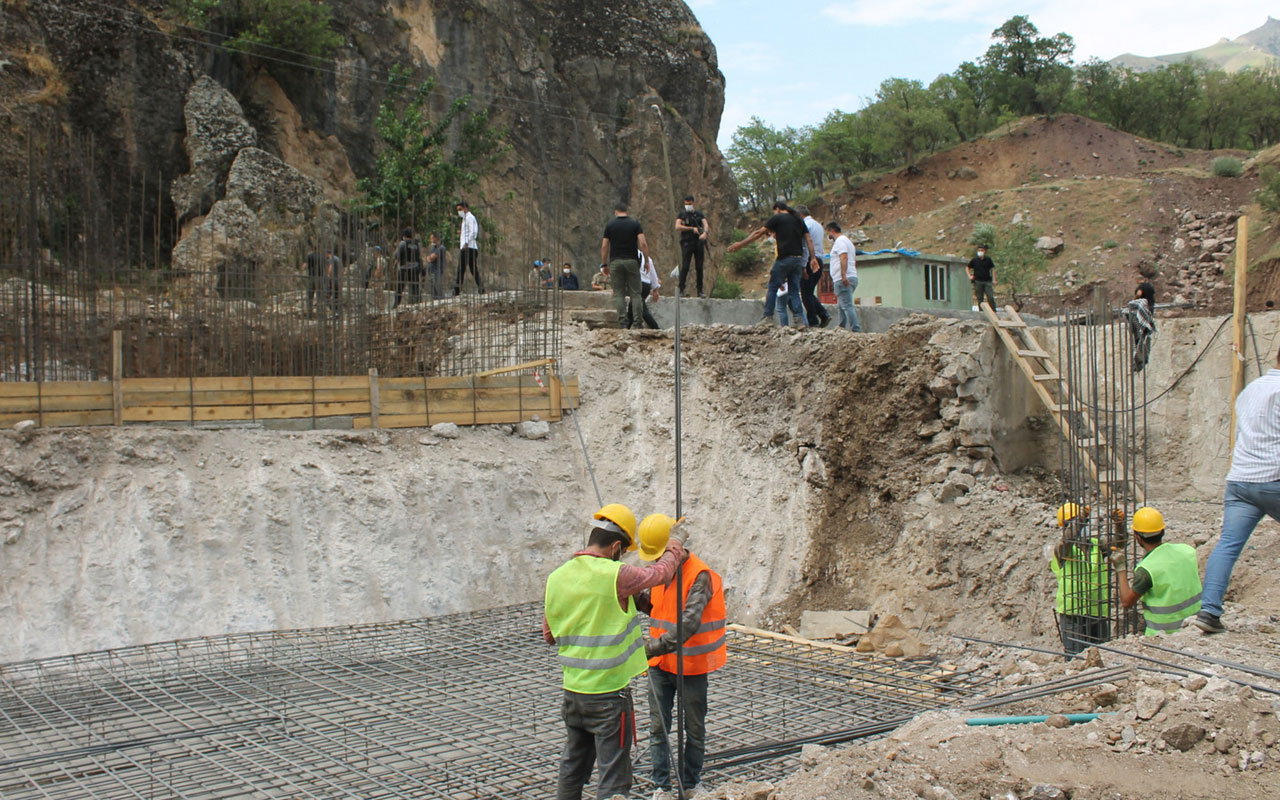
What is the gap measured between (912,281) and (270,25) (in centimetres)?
1351

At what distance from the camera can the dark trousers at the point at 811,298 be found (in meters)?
10.9

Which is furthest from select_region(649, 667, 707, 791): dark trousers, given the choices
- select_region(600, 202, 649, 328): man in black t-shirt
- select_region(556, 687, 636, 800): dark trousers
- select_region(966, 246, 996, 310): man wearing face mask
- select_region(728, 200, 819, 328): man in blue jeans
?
select_region(966, 246, 996, 310): man wearing face mask

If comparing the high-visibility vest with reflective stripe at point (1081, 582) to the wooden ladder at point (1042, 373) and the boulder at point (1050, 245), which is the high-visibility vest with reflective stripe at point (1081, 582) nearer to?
the wooden ladder at point (1042, 373)

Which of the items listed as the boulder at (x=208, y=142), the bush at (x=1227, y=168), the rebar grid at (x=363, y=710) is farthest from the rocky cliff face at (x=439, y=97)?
the bush at (x=1227, y=168)

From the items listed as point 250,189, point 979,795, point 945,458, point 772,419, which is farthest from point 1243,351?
point 250,189

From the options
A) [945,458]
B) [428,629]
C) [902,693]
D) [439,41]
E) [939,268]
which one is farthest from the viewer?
[439,41]

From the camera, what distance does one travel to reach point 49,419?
26.1 feet

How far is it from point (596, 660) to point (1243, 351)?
6643 mm

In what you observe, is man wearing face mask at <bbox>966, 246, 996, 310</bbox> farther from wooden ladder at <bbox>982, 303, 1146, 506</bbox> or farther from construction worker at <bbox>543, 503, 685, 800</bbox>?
construction worker at <bbox>543, 503, 685, 800</bbox>

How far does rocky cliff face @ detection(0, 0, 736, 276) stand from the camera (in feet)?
57.7

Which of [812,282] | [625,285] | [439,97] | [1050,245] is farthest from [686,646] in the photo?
[1050,245]

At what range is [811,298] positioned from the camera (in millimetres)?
11016

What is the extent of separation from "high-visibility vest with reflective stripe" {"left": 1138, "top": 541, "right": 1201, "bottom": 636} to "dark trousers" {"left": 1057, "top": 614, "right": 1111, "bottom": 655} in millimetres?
590

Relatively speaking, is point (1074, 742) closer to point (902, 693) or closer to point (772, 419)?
point (902, 693)
